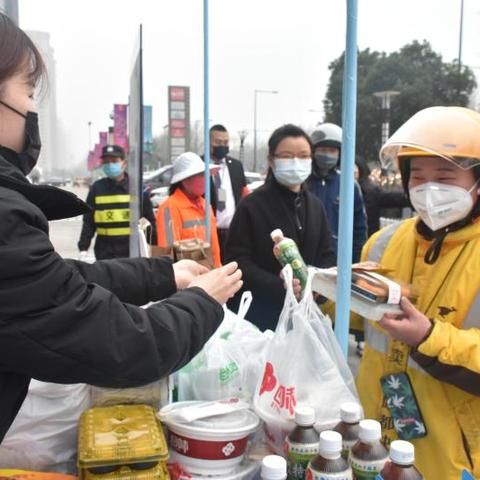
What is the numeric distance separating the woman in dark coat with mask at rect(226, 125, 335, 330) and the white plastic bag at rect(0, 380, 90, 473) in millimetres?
1470

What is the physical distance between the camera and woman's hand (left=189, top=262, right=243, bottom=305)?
1.21m

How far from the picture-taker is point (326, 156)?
4.25m

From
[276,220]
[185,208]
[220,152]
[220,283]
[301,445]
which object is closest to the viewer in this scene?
[301,445]

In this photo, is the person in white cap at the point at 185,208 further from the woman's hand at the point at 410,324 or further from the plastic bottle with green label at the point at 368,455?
the plastic bottle with green label at the point at 368,455

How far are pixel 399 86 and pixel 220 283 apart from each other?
130ft

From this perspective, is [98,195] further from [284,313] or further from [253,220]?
[284,313]

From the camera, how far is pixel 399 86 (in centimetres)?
3778

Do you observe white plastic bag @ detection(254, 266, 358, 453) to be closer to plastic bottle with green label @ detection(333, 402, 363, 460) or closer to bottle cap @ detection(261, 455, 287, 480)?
plastic bottle with green label @ detection(333, 402, 363, 460)

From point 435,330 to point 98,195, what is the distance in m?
4.29

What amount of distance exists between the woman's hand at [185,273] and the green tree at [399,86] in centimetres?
3423

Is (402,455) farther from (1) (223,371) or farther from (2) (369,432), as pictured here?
(1) (223,371)

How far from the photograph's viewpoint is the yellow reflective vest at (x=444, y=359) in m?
1.42

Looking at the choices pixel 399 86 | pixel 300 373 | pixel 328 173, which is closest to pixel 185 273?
pixel 300 373

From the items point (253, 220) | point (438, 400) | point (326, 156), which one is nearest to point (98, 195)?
point (326, 156)
